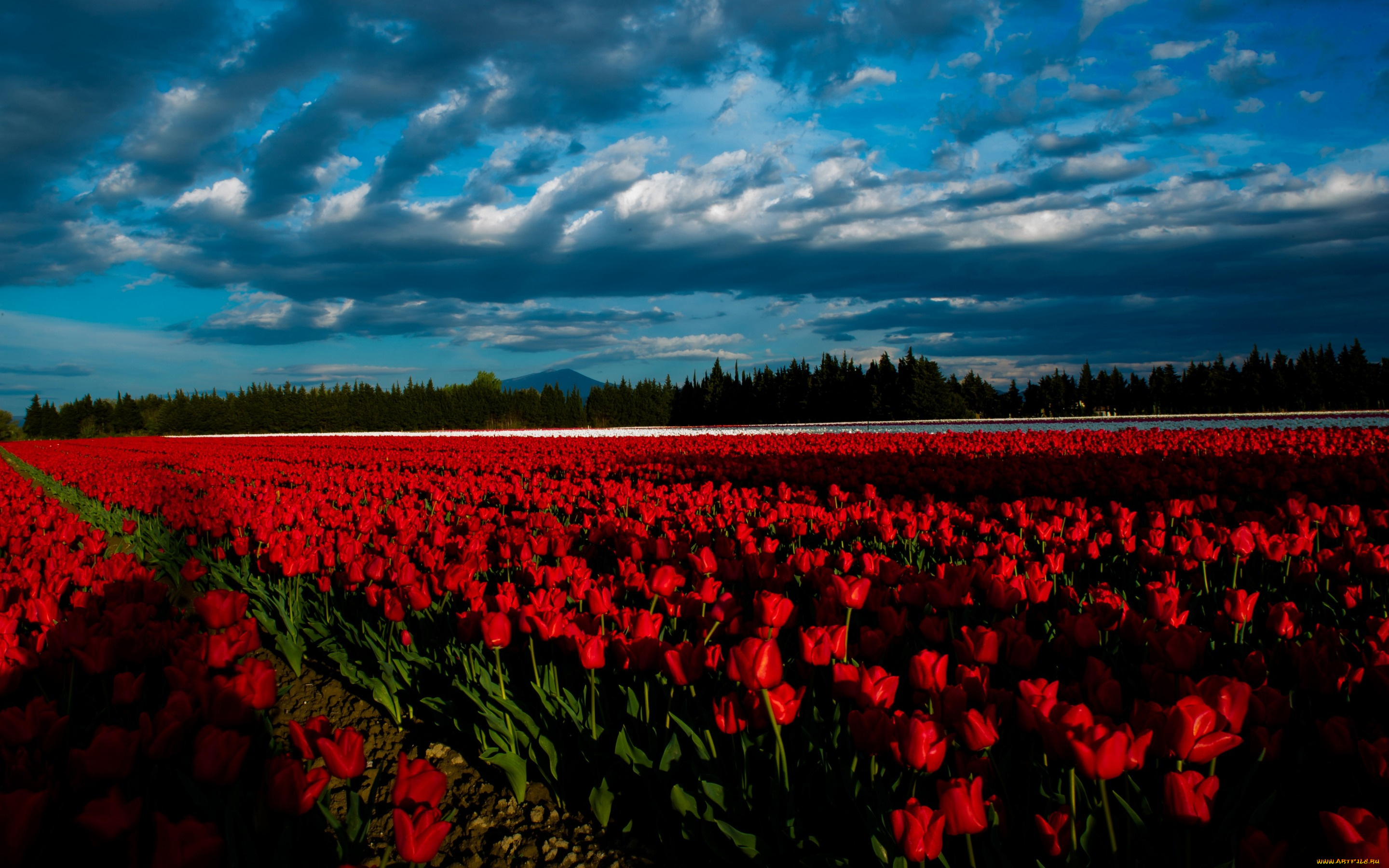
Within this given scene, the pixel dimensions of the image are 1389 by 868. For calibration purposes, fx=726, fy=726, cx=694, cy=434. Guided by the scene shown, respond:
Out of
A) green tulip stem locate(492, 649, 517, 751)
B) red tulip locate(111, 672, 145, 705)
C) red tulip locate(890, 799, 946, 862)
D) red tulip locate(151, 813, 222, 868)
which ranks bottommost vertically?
green tulip stem locate(492, 649, 517, 751)

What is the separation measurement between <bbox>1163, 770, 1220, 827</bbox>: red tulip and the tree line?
58.8m

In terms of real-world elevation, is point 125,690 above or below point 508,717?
above

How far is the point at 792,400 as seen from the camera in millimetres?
68875

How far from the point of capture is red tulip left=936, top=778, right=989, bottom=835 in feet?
4.74

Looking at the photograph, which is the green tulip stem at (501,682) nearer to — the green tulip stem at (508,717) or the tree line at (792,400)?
the green tulip stem at (508,717)

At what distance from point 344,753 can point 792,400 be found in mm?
68125

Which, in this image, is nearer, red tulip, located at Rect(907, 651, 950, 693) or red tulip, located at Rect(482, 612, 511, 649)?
red tulip, located at Rect(907, 651, 950, 693)

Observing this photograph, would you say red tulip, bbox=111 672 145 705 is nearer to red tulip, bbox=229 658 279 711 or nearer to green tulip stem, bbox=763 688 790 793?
red tulip, bbox=229 658 279 711

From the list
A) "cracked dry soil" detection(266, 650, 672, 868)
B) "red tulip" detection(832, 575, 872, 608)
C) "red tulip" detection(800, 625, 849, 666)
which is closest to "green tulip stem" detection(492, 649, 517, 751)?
"cracked dry soil" detection(266, 650, 672, 868)

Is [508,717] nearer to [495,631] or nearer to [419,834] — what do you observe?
[495,631]

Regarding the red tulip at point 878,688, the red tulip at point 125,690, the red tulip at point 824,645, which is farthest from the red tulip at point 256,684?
the red tulip at point 878,688

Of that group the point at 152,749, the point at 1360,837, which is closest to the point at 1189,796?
the point at 1360,837

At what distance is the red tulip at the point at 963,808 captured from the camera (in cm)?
145

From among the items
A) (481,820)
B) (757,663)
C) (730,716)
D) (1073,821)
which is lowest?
(481,820)
